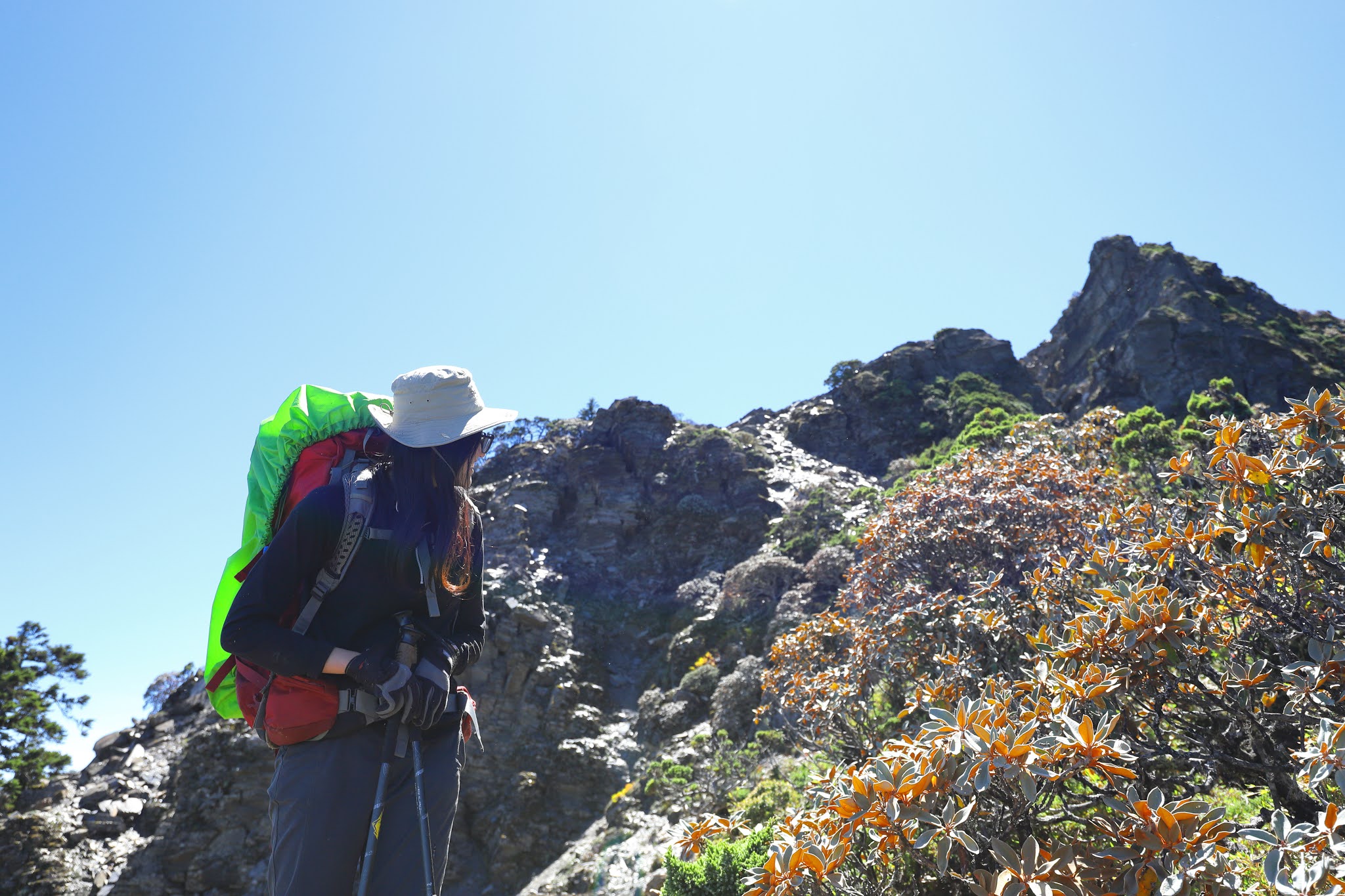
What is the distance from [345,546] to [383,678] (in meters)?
0.37

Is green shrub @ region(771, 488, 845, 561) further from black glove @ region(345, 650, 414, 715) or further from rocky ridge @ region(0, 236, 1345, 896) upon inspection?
black glove @ region(345, 650, 414, 715)

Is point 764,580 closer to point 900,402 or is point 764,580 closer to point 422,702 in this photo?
point 900,402

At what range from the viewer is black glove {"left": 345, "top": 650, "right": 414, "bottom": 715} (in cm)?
173

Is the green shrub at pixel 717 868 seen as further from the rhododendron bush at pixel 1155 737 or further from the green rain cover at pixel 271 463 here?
the green rain cover at pixel 271 463

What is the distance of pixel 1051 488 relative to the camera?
6.18 metres

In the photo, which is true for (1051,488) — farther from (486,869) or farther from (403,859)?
(486,869)

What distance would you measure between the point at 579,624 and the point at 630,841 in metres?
11.7

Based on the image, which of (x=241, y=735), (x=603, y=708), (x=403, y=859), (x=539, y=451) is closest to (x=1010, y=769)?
(x=403, y=859)

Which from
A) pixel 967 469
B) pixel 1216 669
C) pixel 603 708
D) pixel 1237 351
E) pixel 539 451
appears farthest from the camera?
pixel 539 451

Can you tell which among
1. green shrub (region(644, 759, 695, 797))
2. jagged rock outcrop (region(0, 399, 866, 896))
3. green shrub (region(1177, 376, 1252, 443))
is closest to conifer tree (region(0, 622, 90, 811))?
jagged rock outcrop (region(0, 399, 866, 896))

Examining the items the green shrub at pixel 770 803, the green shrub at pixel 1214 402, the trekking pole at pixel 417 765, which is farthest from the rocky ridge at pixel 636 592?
the green shrub at pixel 1214 402

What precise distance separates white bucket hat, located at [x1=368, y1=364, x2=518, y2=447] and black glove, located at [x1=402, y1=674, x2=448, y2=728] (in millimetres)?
681

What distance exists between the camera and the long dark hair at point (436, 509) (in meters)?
1.96

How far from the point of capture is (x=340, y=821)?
5.68 feet
